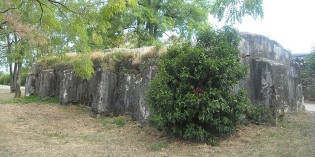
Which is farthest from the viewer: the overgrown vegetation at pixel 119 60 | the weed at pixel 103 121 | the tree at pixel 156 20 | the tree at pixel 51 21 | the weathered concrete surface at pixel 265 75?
the tree at pixel 156 20

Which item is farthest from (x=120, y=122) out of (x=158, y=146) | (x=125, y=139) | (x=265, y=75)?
(x=265, y=75)

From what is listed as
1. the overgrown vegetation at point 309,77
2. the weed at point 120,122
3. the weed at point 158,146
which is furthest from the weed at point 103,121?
the overgrown vegetation at point 309,77

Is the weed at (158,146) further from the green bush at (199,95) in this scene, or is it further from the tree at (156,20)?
the tree at (156,20)

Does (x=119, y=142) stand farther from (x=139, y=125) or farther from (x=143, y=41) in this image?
(x=143, y=41)

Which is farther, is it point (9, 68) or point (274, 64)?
point (9, 68)

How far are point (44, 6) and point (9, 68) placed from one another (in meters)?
19.6

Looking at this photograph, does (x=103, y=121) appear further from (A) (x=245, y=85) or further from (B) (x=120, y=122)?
(A) (x=245, y=85)

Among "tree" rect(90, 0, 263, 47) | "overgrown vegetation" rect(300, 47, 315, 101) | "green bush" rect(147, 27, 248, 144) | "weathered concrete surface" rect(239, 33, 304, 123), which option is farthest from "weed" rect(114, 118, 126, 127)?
"overgrown vegetation" rect(300, 47, 315, 101)

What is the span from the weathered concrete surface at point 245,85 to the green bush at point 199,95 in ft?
4.77

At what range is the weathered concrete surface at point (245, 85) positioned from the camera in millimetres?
8234

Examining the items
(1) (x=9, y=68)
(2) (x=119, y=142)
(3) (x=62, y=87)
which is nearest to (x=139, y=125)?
(2) (x=119, y=142)

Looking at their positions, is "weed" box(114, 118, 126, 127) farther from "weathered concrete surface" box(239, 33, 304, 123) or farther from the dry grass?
"weathered concrete surface" box(239, 33, 304, 123)

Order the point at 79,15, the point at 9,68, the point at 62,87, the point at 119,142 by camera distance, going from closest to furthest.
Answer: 1. the point at 119,142
2. the point at 79,15
3. the point at 62,87
4. the point at 9,68

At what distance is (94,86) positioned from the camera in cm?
1055
